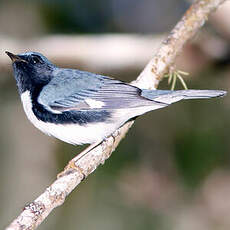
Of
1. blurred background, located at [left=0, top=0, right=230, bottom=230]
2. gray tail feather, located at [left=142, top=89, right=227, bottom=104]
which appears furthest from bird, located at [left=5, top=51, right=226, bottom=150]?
blurred background, located at [left=0, top=0, right=230, bottom=230]

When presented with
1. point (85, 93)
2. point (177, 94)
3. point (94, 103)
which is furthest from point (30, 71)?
point (177, 94)

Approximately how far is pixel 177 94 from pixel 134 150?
3811mm

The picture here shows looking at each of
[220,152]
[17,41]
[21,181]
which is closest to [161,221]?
[220,152]

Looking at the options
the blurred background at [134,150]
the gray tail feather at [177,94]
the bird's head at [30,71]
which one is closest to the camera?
the gray tail feather at [177,94]

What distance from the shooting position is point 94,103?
4871 mm

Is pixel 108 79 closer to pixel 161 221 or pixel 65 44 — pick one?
pixel 65 44

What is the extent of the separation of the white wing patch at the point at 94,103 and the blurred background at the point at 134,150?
196cm

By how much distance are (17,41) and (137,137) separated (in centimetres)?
256

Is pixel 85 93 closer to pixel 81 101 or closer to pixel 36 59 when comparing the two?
pixel 81 101

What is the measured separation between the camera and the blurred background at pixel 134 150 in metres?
6.62

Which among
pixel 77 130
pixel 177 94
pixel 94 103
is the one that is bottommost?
pixel 77 130

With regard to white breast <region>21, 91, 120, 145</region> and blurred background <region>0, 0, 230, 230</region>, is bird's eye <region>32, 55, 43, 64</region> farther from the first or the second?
blurred background <region>0, 0, 230, 230</region>

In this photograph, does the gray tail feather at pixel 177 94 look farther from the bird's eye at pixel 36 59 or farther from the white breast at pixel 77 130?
the bird's eye at pixel 36 59

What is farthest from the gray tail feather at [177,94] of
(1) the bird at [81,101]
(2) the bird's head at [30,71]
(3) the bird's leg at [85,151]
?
(2) the bird's head at [30,71]
